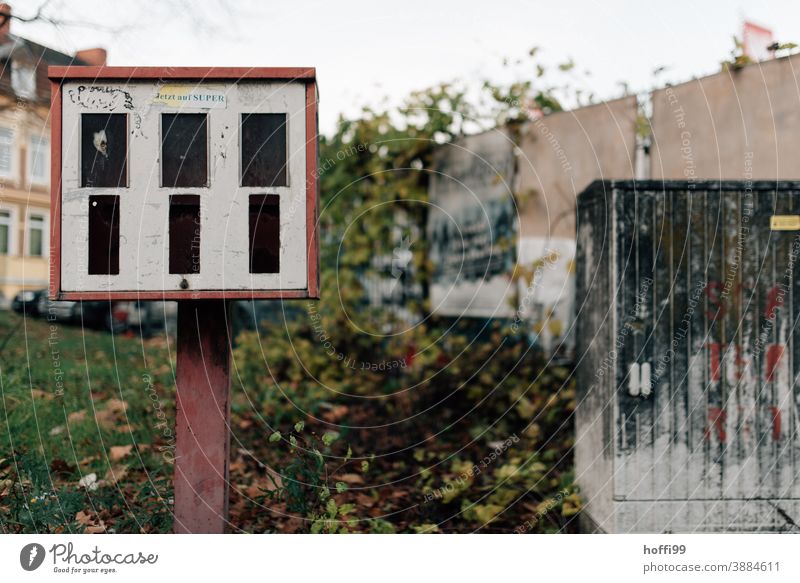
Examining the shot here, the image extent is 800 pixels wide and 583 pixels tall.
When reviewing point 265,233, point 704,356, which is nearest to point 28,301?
point 265,233

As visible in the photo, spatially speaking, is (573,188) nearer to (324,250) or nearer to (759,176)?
(759,176)

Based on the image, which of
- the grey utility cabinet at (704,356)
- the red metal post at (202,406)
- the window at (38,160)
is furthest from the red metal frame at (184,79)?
the window at (38,160)

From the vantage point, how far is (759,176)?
4.15m

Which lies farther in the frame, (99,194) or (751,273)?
(751,273)

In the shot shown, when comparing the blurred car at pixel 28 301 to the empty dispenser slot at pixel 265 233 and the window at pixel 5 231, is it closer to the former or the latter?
the window at pixel 5 231

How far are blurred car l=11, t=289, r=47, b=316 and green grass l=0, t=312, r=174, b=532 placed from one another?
65mm

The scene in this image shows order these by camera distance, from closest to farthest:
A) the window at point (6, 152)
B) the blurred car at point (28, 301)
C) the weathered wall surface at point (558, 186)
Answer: the window at point (6, 152)
the blurred car at point (28, 301)
the weathered wall surface at point (558, 186)

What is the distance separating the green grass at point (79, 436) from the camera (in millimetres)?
2809

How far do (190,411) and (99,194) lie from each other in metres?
0.81

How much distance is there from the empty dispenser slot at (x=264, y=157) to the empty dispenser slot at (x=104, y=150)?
0.39 m

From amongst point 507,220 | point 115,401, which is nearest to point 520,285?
point 507,220

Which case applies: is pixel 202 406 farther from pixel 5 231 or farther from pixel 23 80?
pixel 23 80
